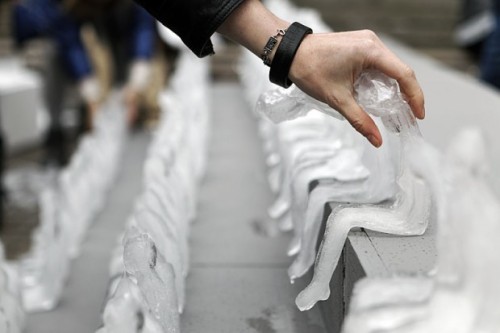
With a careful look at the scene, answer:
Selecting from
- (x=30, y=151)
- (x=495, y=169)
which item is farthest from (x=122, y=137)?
(x=495, y=169)

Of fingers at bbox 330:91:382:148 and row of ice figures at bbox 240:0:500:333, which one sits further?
fingers at bbox 330:91:382:148

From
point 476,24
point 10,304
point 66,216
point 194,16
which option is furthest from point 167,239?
point 476,24

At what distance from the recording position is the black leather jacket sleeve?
5.41 ft

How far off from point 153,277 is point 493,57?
A: 3.38m

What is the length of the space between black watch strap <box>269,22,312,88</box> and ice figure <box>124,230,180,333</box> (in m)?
0.46

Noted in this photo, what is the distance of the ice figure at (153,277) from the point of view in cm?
152

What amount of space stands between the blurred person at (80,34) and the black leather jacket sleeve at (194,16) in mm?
3836

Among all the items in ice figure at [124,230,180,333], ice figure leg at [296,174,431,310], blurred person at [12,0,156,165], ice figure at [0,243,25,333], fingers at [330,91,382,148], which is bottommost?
blurred person at [12,0,156,165]

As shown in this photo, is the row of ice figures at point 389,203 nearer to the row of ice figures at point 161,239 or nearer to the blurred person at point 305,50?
the blurred person at point 305,50

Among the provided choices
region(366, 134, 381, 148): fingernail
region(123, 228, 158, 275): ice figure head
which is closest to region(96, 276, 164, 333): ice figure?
region(123, 228, 158, 275): ice figure head

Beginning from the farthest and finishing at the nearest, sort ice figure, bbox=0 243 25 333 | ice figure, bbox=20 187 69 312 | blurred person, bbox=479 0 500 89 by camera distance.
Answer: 1. blurred person, bbox=479 0 500 89
2. ice figure, bbox=20 187 69 312
3. ice figure, bbox=0 243 25 333

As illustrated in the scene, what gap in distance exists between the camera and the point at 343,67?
5.34ft

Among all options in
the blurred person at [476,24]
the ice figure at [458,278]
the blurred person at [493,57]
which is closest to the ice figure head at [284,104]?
the ice figure at [458,278]

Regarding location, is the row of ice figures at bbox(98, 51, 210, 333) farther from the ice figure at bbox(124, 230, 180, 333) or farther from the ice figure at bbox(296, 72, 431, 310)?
the ice figure at bbox(296, 72, 431, 310)
